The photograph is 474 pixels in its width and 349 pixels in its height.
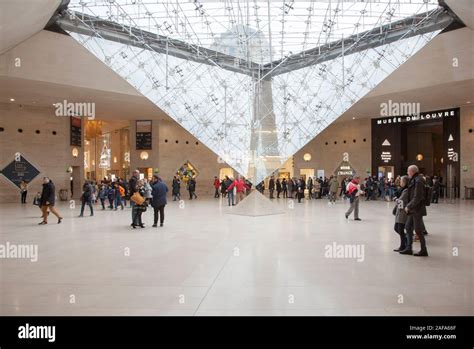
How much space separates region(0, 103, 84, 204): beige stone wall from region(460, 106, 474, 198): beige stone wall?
2189 cm

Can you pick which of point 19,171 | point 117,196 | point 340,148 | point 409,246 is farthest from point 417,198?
point 340,148

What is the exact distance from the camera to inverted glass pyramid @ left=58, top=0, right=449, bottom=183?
12836mm

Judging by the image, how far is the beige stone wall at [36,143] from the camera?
1923 centimetres

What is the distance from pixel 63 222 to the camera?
10336 mm

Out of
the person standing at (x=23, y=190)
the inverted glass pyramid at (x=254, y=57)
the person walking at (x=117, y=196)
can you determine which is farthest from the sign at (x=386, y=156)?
the person standing at (x=23, y=190)

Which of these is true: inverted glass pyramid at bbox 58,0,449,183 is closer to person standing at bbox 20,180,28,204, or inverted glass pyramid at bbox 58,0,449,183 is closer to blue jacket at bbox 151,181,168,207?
blue jacket at bbox 151,181,168,207

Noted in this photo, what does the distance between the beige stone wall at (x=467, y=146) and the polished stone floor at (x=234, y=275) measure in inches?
586

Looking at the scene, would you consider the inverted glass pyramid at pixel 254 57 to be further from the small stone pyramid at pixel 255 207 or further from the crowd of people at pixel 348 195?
the crowd of people at pixel 348 195

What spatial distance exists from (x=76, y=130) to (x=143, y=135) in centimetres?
439

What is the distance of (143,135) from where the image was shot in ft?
83.4

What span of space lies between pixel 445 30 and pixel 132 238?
13.8 metres

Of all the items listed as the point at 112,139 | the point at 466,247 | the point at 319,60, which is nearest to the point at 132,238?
the point at 466,247

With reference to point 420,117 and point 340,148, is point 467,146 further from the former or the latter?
point 340,148
